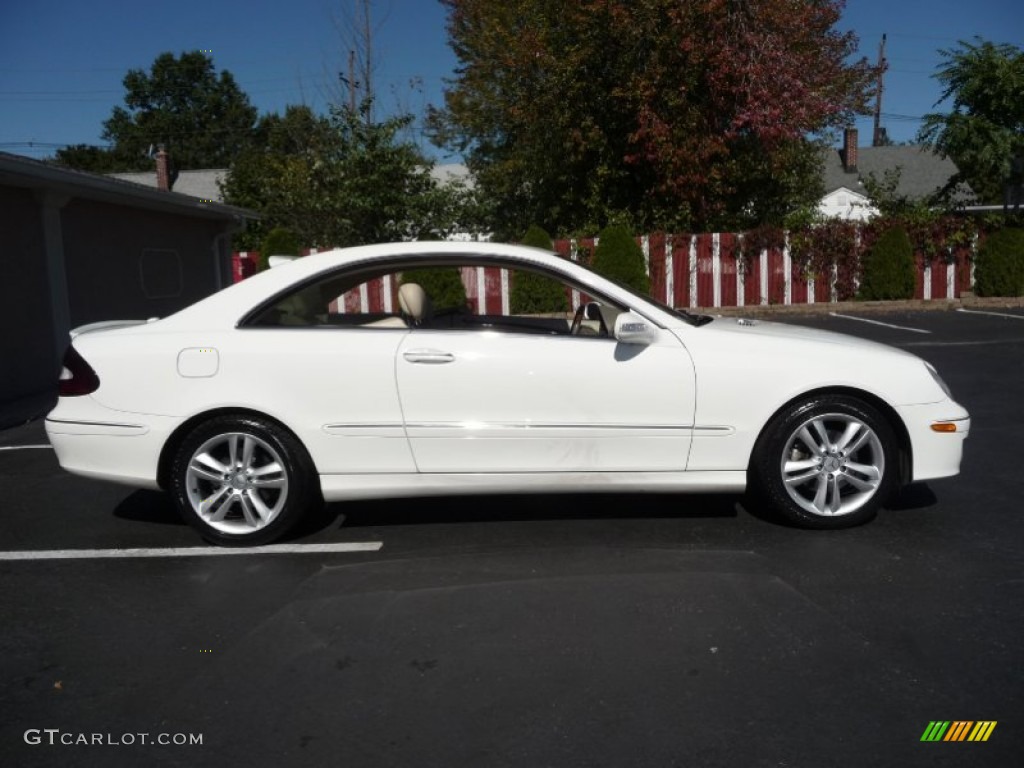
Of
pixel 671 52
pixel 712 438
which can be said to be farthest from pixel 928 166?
pixel 712 438

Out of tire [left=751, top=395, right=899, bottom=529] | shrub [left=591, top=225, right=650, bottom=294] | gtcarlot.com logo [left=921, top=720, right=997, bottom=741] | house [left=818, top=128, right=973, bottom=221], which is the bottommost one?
gtcarlot.com logo [left=921, top=720, right=997, bottom=741]

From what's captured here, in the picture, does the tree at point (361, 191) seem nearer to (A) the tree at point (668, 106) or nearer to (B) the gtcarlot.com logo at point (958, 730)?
(A) the tree at point (668, 106)

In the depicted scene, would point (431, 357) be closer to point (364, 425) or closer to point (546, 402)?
point (364, 425)

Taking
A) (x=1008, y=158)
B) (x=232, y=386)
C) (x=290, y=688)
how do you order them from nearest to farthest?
(x=290, y=688) → (x=232, y=386) → (x=1008, y=158)

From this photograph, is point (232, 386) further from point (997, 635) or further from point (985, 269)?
point (985, 269)

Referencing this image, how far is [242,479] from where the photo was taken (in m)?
4.65

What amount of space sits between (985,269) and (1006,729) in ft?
68.0

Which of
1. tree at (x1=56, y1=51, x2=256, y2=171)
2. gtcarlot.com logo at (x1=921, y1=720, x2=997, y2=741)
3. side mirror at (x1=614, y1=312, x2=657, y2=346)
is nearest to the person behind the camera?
gtcarlot.com logo at (x1=921, y1=720, x2=997, y2=741)

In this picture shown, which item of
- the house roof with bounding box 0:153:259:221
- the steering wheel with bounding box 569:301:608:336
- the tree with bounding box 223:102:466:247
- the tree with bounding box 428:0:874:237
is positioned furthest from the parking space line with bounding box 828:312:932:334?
the house roof with bounding box 0:153:259:221

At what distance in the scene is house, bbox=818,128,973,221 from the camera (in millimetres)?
50500

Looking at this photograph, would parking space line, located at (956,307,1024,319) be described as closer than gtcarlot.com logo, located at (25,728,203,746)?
No

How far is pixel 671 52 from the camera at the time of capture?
70.0 ft

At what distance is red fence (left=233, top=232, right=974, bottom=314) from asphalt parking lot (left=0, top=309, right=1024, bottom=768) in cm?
1736

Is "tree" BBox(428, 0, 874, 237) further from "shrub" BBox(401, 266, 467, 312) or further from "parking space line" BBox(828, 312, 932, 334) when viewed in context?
"shrub" BBox(401, 266, 467, 312)
